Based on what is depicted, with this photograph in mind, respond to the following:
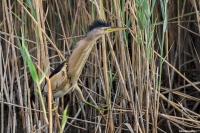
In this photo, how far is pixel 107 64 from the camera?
3.46 m

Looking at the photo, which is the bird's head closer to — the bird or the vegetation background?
the bird

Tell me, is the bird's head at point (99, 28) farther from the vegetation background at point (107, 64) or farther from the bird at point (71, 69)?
the vegetation background at point (107, 64)

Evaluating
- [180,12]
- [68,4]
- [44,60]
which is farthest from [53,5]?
[44,60]

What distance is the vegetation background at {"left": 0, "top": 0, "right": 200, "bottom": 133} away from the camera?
8.57 ft

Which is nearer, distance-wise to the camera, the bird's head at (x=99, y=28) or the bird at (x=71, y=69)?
the bird's head at (x=99, y=28)

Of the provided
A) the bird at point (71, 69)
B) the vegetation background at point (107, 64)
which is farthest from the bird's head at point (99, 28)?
the vegetation background at point (107, 64)

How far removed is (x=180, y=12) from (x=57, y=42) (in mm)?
1132

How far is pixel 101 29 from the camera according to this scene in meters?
2.51

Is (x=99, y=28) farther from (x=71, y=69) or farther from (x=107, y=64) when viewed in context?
(x=107, y=64)

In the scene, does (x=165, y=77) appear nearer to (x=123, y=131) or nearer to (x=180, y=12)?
(x=180, y=12)

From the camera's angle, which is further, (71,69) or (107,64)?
(107,64)

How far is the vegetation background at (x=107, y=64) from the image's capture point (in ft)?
8.57

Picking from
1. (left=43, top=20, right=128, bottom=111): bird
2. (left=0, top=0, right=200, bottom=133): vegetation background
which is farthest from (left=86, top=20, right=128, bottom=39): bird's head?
(left=0, top=0, right=200, bottom=133): vegetation background

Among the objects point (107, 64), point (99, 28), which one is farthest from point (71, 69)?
point (107, 64)
